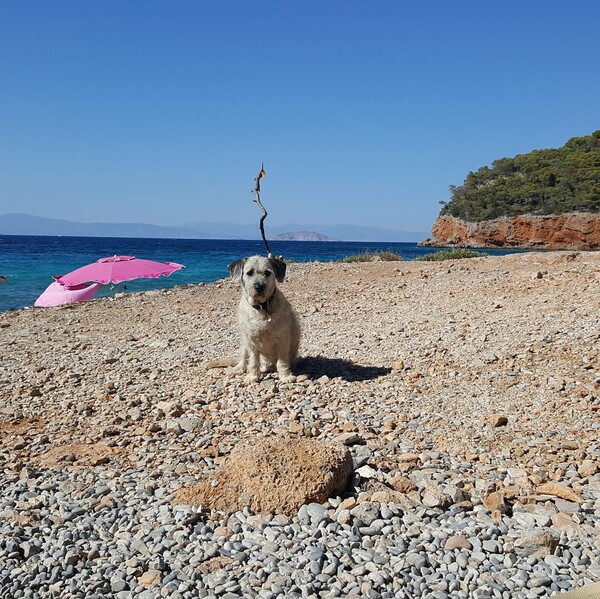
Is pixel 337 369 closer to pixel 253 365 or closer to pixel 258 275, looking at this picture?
pixel 253 365

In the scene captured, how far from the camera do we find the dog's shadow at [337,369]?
7102mm

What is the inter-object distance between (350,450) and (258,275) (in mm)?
2546

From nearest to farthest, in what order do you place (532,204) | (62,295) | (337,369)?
(337,369), (62,295), (532,204)

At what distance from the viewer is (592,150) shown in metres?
60.3

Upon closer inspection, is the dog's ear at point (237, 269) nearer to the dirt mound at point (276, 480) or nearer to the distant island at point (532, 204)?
the dirt mound at point (276, 480)

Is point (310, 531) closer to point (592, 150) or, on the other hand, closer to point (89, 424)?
point (89, 424)

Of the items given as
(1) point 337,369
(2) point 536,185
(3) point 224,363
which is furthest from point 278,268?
(2) point 536,185

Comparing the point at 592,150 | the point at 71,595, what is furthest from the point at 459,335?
the point at 592,150

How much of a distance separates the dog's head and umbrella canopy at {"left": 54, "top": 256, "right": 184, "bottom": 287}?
9.19 meters

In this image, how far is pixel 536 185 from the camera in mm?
54938

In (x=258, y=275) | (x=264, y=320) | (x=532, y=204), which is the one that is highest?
(x=532, y=204)

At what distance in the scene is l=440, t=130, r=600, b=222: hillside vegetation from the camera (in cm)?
5091

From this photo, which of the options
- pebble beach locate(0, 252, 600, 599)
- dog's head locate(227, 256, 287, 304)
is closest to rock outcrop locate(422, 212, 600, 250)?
pebble beach locate(0, 252, 600, 599)

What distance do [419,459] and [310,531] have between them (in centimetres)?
143
